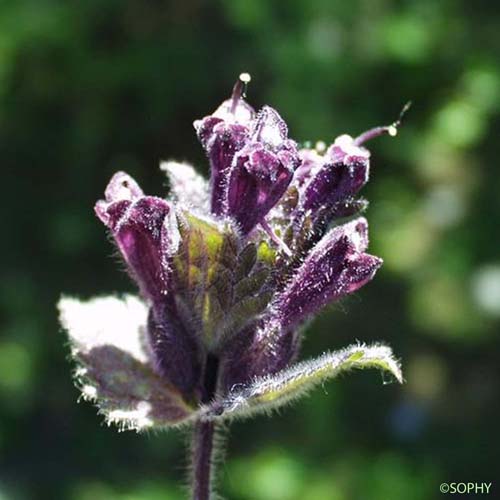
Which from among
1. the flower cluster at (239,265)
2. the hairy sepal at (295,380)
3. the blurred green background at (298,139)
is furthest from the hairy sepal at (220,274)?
the blurred green background at (298,139)

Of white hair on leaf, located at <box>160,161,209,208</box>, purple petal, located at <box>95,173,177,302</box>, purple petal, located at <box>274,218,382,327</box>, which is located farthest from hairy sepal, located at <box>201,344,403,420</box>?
white hair on leaf, located at <box>160,161,209,208</box>

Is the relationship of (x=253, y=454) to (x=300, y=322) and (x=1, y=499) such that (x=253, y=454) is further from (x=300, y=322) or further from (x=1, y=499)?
(x=300, y=322)

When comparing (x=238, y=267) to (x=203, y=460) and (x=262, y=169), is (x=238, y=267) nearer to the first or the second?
(x=262, y=169)

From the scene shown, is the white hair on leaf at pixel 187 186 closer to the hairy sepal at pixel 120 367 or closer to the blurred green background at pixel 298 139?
the hairy sepal at pixel 120 367

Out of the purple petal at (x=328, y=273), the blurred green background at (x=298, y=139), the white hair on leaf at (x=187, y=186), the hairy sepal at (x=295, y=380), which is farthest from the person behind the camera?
the blurred green background at (x=298, y=139)

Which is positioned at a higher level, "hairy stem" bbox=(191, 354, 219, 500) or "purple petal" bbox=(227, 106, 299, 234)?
"purple petal" bbox=(227, 106, 299, 234)

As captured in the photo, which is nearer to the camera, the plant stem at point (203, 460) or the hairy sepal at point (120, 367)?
the plant stem at point (203, 460)

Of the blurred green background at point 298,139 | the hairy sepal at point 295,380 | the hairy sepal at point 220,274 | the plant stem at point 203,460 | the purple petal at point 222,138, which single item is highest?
the blurred green background at point 298,139

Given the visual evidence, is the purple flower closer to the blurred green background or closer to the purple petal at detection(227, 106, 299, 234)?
the purple petal at detection(227, 106, 299, 234)
